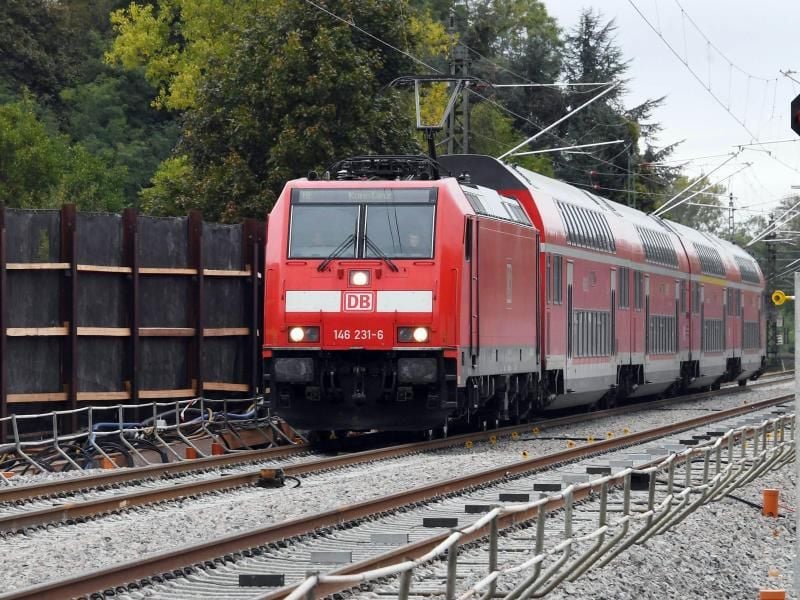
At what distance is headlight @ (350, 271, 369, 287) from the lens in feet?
66.4

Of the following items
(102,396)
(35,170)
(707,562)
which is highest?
(35,170)

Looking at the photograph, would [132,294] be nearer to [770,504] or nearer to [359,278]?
[359,278]

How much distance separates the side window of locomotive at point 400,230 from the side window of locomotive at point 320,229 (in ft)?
0.75

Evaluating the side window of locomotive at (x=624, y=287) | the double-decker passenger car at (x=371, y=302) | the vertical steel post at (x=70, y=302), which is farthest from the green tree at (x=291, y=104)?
the vertical steel post at (x=70, y=302)

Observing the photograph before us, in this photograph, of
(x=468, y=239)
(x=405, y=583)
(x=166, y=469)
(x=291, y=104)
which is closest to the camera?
(x=405, y=583)

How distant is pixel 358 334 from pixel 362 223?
1.38 meters

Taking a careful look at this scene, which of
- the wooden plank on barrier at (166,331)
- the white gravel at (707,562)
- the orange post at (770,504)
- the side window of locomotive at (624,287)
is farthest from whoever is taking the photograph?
the side window of locomotive at (624,287)

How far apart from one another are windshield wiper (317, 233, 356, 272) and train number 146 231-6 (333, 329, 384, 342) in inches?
31.3

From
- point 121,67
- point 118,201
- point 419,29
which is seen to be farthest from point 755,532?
point 121,67

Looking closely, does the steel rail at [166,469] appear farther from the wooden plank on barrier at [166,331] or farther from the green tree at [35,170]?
the green tree at [35,170]

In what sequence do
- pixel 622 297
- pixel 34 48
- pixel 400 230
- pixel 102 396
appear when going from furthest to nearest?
pixel 34 48
pixel 622 297
pixel 400 230
pixel 102 396

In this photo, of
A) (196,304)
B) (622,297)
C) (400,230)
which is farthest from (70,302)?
(622,297)

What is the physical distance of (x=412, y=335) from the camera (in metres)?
20.1

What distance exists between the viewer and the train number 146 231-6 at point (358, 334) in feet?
66.0
